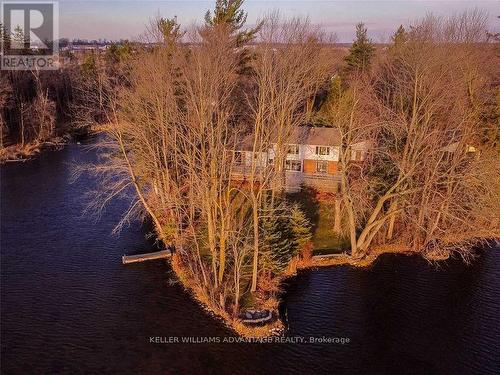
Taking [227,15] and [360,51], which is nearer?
[227,15]

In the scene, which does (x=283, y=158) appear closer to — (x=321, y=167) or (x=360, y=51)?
(x=321, y=167)

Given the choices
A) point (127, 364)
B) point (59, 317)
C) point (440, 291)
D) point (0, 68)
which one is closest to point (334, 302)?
point (440, 291)

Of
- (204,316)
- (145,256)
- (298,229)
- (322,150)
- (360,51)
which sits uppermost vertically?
A: (360,51)

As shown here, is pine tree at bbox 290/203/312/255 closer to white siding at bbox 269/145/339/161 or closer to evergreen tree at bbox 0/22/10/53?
white siding at bbox 269/145/339/161

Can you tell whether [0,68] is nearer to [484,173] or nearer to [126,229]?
[126,229]

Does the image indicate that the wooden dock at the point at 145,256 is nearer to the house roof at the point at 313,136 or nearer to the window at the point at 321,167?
the house roof at the point at 313,136

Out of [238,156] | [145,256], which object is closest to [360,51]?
[238,156]
